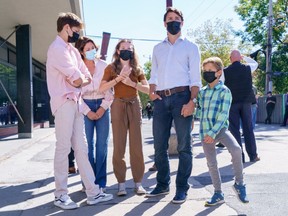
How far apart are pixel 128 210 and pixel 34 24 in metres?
12.0

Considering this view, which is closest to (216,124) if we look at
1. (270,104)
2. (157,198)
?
(157,198)

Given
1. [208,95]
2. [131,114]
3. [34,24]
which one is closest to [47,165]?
[131,114]

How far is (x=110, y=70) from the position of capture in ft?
15.7

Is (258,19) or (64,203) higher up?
(258,19)

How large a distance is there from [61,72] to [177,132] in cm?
147

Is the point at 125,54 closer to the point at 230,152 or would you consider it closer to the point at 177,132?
the point at 177,132

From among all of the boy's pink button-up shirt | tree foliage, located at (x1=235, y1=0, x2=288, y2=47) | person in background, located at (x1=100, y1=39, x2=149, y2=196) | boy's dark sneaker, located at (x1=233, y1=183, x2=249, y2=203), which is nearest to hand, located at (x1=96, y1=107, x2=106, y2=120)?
person in background, located at (x1=100, y1=39, x2=149, y2=196)

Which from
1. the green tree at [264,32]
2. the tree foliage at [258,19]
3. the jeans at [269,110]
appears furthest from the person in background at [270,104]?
the tree foliage at [258,19]

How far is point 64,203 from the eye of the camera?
419 centimetres

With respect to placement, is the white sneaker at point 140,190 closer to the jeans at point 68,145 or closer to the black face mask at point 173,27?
the jeans at point 68,145

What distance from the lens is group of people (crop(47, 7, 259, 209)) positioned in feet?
13.9

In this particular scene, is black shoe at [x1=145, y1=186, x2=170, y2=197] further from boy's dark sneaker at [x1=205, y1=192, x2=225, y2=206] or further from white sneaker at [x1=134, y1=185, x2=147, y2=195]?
boy's dark sneaker at [x1=205, y1=192, x2=225, y2=206]

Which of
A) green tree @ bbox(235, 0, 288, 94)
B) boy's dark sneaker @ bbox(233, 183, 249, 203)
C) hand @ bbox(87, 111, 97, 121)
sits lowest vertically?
boy's dark sneaker @ bbox(233, 183, 249, 203)

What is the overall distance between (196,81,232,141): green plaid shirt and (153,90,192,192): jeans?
0.57ft
